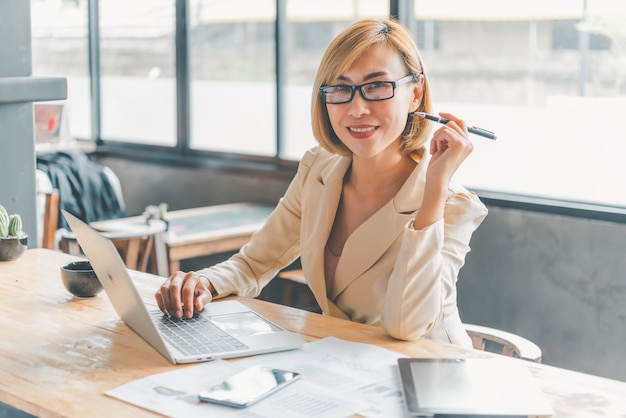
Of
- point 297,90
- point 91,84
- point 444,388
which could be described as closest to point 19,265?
point 444,388

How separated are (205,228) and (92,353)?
8.70ft

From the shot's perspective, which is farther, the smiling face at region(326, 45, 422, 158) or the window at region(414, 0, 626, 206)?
the window at region(414, 0, 626, 206)

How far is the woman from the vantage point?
6.30ft

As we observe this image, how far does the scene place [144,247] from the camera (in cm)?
423

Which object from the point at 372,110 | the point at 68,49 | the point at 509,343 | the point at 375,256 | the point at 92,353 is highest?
the point at 68,49

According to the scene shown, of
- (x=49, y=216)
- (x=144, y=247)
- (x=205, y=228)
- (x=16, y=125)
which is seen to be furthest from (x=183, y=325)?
(x=49, y=216)

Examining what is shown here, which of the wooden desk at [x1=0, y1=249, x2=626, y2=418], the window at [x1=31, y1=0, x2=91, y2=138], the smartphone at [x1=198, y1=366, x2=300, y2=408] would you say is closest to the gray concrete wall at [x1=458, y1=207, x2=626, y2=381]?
the wooden desk at [x1=0, y1=249, x2=626, y2=418]

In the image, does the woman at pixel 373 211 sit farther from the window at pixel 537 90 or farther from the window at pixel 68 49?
the window at pixel 68 49

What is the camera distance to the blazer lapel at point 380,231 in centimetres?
211

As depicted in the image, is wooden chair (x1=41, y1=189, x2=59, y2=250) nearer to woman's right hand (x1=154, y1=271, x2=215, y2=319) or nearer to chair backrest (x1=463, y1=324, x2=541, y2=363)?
woman's right hand (x1=154, y1=271, x2=215, y2=319)

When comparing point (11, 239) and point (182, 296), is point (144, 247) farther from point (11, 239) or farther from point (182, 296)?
point (182, 296)

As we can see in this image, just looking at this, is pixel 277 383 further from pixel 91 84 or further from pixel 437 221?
pixel 91 84

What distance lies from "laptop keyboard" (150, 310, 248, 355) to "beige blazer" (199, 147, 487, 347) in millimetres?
245

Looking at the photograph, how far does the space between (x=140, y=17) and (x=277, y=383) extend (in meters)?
4.93
